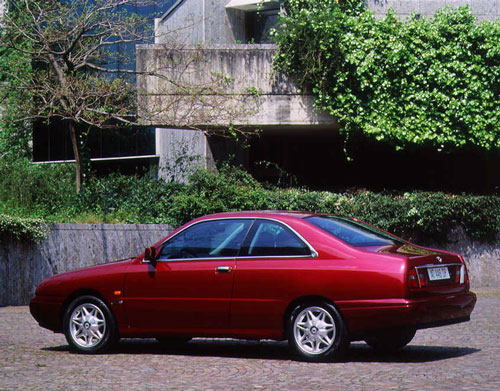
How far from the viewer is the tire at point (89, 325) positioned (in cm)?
1028

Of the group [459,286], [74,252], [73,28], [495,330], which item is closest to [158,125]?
[73,28]

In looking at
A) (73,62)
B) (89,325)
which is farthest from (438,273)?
(73,62)

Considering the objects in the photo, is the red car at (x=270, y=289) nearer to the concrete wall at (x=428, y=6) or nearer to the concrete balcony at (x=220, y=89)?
the concrete balcony at (x=220, y=89)

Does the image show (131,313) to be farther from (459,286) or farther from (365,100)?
(365,100)

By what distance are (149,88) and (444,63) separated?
7277 millimetres

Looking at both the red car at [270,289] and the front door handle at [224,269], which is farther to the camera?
the front door handle at [224,269]

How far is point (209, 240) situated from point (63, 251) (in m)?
9.11

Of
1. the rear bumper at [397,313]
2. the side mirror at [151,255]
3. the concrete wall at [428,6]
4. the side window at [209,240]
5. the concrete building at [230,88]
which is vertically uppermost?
the concrete wall at [428,6]

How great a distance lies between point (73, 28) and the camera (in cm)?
2148

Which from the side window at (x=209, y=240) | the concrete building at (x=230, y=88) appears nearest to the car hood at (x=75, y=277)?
the side window at (x=209, y=240)

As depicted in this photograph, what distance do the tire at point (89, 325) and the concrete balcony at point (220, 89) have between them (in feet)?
37.9

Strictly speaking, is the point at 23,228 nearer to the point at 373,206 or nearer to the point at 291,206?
the point at 291,206

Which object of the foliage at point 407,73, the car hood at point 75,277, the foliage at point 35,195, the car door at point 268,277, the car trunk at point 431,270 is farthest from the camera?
the foliage at point 407,73

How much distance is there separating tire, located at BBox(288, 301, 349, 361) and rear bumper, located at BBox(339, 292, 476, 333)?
0.13m
